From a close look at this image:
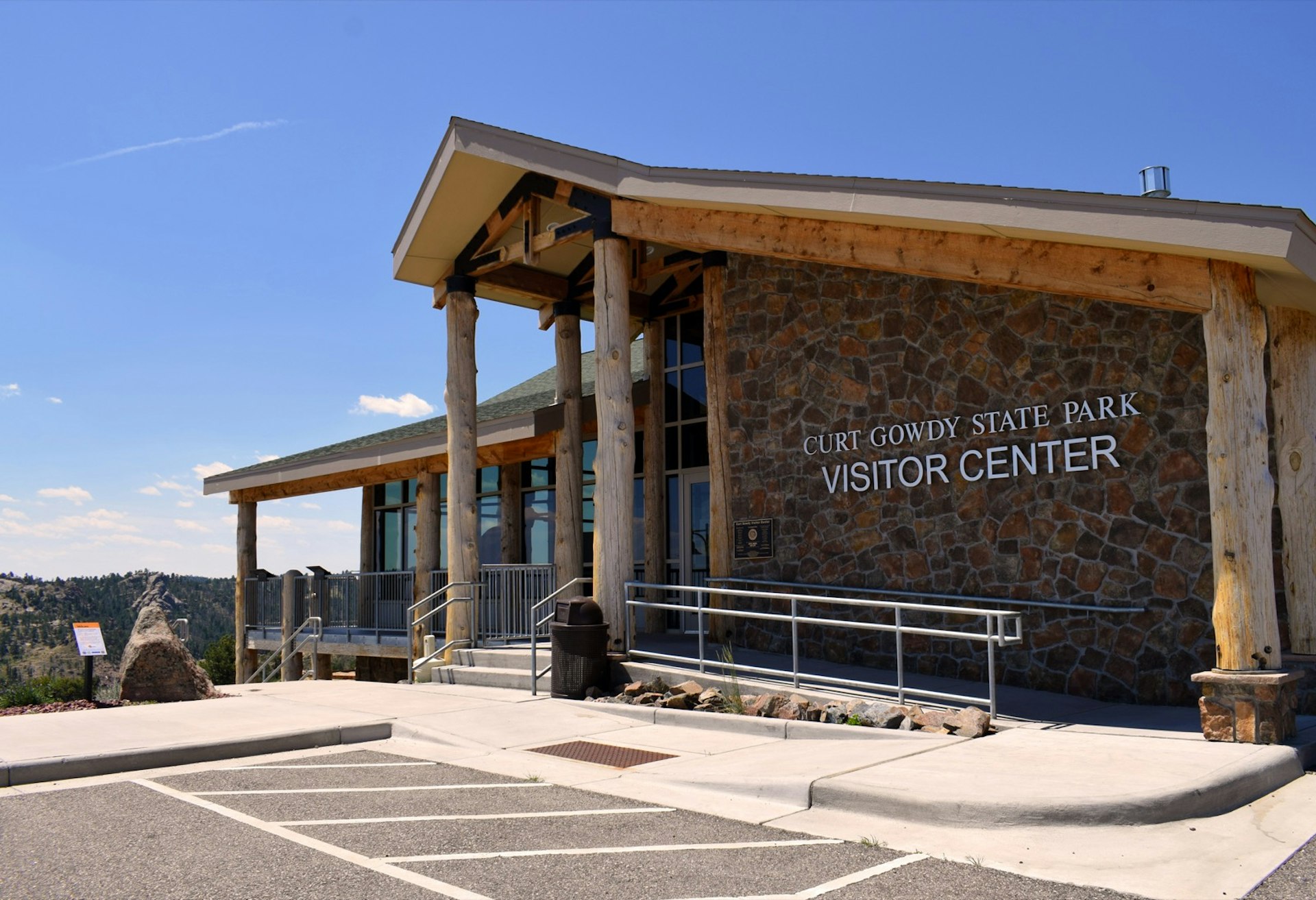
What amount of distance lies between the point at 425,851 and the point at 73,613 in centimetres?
8660

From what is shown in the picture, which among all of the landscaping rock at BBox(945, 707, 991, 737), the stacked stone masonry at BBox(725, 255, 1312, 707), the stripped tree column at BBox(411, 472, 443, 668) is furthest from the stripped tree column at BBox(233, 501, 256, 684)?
the landscaping rock at BBox(945, 707, 991, 737)

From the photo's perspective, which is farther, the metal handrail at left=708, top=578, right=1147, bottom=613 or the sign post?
the sign post

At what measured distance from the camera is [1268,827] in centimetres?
573

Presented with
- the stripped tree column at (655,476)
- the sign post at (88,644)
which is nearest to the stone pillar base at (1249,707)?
the stripped tree column at (655,476)

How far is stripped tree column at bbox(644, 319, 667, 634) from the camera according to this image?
15.2 metres

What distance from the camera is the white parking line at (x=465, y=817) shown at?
19.8 ft

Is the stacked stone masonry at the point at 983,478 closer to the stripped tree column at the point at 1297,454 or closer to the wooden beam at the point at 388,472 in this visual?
the stripped tree column at the point at 1297,454

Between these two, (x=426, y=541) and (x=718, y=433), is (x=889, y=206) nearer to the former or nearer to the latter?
(x=718, y=433)

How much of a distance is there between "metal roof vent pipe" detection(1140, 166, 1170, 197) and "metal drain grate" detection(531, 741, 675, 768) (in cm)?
820

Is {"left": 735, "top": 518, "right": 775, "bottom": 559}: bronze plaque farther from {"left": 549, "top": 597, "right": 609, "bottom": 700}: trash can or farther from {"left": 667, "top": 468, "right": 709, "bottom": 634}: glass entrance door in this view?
{"left": 549, "top": 597, "right": 609, "bottom": 700}: trash can

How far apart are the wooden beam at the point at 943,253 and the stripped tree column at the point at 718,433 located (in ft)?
7.06

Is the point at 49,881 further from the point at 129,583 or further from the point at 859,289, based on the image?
the point at 129,583

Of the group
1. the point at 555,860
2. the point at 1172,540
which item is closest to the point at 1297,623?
the point at 1172,540

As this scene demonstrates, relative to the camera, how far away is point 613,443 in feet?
38.1
